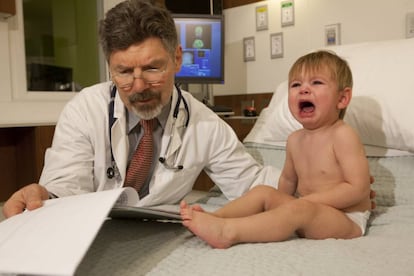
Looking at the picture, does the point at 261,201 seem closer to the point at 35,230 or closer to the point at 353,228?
the point at 353,228

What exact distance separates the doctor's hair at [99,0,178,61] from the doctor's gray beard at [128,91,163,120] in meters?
0.14

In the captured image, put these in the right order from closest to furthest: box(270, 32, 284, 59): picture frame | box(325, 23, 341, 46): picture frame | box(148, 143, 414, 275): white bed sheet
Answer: box(148, 143, 414, 275): white bed sheet, box(325, 23, 341, 46): picture frame, box(270, 32, 284, 59): picture frame

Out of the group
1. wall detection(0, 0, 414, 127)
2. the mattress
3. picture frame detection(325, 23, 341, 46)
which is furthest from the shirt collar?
picture frame detection(325, 23, 341, 46)

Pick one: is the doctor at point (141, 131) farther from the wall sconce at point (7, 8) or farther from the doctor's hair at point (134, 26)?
the wall sconce at point (7, 8)

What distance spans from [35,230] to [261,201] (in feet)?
1.80

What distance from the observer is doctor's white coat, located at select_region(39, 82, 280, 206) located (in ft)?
3.95

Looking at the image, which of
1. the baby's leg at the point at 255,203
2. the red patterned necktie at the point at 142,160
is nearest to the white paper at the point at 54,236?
the baby's leg at the point at 255,203

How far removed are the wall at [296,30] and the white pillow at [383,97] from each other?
75cm

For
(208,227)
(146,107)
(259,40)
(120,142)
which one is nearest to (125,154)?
(120,142)

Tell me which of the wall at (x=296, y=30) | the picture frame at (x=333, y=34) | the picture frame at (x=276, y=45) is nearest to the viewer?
the wall at (x=296, y=30)

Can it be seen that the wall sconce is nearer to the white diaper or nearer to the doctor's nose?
the doctor's nose

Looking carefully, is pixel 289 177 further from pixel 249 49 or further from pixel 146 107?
pixel 249 49

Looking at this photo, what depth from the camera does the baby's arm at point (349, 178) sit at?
3.35 ft

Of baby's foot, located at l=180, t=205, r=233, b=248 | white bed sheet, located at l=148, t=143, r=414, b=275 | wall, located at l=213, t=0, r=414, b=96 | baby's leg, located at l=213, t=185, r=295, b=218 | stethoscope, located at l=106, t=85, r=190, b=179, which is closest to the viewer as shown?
white bed sheet, located at l=148, t=143, r=414, b=275
